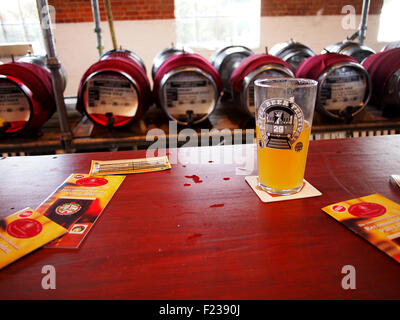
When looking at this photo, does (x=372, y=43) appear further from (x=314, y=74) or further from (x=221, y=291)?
(x=221, y=291)

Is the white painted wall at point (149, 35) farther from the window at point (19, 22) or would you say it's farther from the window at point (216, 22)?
the window at point (19, 22)

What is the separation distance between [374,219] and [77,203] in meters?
0.51

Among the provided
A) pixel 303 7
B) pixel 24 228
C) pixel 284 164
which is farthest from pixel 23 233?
pixel 303 7

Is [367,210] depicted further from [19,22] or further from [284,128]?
[19,22]

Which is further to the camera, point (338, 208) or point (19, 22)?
point (19, 22)

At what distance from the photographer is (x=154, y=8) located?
14.7 ft

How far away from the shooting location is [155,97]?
6.12 ft

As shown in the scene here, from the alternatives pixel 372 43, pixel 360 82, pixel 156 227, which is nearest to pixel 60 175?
pixel 156 227

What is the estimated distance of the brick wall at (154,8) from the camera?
437 cm

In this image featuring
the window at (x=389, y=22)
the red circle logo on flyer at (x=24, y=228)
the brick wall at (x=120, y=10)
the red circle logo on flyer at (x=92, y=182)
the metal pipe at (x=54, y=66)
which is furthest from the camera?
the window at (x=389, y=22)

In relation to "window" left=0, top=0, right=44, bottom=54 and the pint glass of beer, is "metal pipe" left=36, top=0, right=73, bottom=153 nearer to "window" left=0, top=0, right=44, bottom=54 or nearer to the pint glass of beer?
the pint glass of beer

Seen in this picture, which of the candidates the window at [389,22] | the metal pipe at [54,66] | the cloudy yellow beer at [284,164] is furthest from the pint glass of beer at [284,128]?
the window at [389,22]

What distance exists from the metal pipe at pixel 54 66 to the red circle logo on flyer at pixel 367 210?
1.56 metres
